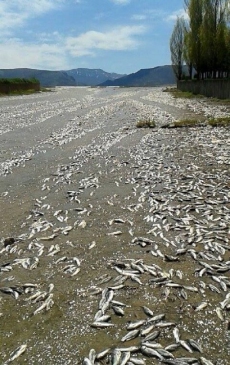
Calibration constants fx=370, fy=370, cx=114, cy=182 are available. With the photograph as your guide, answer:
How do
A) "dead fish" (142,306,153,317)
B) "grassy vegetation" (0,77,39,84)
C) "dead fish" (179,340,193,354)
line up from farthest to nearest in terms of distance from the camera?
"grassy vegetation" (0,77,39,84) → "dead fish" (142,306,153,317) → "dead fish" (179,340,193,354)

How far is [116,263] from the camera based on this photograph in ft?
20.6

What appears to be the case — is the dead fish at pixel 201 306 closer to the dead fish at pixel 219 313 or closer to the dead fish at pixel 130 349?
the dead fish at pixel 219 313

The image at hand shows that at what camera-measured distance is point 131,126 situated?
972 inches

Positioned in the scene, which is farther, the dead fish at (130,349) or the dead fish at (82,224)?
the dead fish at (82,224)

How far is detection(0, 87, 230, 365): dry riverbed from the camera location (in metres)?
4.38

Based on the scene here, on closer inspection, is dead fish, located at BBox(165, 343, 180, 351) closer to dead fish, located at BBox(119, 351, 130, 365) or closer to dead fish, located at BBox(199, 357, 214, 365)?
dead fish, located at BBox(199, 357, 214, 365)

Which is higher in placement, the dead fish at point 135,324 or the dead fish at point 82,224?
the dead fish at point 135,324

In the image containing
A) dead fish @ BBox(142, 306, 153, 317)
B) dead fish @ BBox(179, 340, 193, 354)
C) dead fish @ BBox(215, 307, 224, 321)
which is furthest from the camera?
dead fish @ BBox(142, 306, 153, 317)

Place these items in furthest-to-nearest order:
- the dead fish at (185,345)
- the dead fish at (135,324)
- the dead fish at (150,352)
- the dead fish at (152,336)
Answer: the dead fish at (135,324)
the dead fish at (152,336)
the dead fish at (185,345)
the dead fish at (150,352)

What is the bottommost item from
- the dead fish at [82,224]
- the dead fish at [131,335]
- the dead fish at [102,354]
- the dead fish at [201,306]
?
the dead fish at [201,306]

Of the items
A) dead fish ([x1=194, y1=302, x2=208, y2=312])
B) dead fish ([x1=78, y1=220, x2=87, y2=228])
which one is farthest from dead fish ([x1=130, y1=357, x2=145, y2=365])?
dead fish ([x1=78, y1=220, x2=87, y2=228])

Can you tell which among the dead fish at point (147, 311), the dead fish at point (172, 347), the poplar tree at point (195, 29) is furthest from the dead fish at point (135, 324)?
the poplar tree at point (195, 29)

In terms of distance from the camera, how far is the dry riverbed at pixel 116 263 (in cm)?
438

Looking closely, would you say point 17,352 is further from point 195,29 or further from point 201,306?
point 195,29
